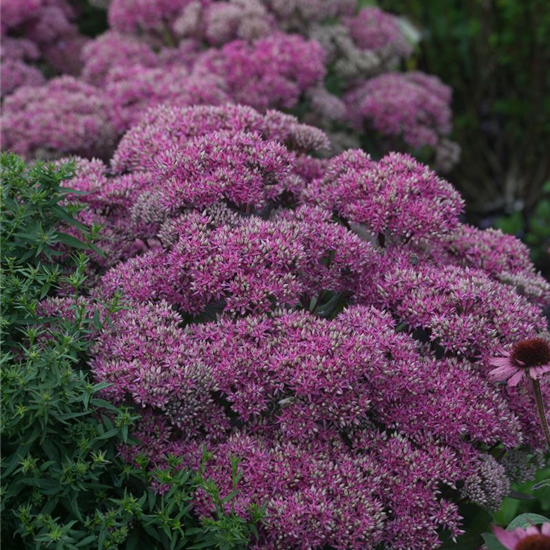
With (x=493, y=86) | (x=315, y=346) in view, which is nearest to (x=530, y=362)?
(x=315, y=346)

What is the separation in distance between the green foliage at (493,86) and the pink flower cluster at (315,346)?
4017mm

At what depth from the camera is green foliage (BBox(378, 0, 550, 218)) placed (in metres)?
6.50

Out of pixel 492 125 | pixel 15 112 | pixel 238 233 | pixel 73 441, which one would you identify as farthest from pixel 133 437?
pixel 492 125

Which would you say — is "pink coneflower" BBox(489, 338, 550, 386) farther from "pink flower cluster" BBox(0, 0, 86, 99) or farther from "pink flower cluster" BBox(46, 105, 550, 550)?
"pink flower cluster" BBox(0, 0, 86, 99)

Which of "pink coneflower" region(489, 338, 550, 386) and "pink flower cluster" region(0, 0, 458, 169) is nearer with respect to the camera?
"pink coneflower" region(489, 338, 550, 386)

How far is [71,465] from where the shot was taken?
191 cm

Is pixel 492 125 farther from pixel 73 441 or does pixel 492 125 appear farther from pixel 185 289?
pixel 73 441

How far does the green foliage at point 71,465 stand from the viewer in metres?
1.90

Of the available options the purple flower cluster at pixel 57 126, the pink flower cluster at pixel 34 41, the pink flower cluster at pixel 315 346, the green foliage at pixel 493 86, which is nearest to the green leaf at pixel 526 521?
the pink flower cluster at pixel 315 346

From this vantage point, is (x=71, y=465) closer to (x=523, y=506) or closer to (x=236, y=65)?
(x=523, y=506)

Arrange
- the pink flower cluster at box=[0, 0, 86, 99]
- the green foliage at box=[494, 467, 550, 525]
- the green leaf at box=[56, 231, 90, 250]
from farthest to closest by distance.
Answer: the pink flower cluster at box=[0, 0, 86, 99], the green foliage at box=[494, 467, 550, 525], the green leaf at box=[56, 231, 90, 250]

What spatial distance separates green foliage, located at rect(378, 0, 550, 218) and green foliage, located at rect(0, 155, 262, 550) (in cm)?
480

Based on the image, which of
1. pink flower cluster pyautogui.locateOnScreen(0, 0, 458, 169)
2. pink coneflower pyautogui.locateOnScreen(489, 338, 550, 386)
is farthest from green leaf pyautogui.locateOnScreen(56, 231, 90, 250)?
pink flower cluster pyautogui.locateOnScreen(0, 0, 458, 169)

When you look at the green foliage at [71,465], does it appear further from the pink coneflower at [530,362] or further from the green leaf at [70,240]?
the pink coneflower at [530,362]
